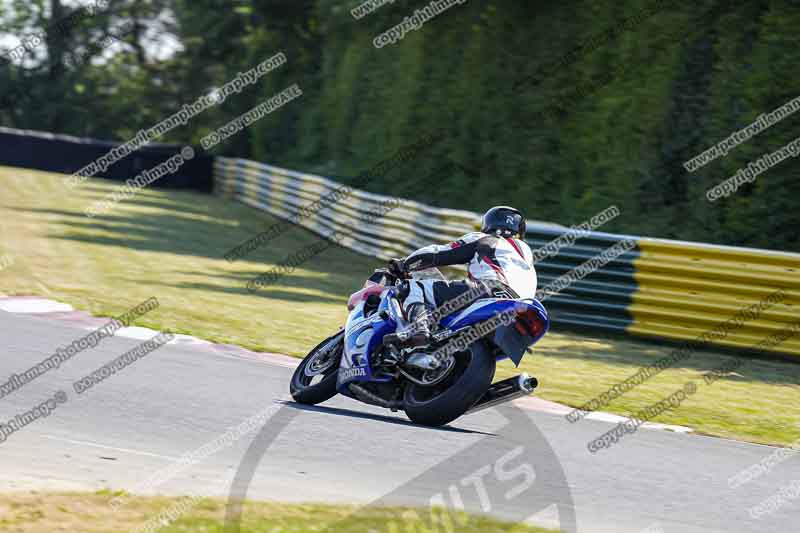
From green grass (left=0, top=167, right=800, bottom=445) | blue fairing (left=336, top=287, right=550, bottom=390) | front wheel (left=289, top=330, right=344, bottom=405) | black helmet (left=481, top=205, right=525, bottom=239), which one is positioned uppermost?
black helmet (left=481, top=205, right=525, bottom=239)

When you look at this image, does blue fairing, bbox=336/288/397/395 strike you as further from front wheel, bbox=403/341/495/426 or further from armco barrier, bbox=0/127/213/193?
armco barrier, bbox=0/127/213/193

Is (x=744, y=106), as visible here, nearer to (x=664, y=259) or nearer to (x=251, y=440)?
(x=664, y=259)

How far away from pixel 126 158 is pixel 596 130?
24.4 meters

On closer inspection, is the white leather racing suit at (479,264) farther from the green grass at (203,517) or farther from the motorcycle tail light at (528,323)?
the green grass at (203,517)

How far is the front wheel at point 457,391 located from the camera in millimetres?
8555

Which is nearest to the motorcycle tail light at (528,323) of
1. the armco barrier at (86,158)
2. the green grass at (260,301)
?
the green grass at (260,301)

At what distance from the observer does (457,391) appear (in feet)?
28.2

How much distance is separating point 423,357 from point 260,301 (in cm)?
776

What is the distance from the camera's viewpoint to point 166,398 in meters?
9.32

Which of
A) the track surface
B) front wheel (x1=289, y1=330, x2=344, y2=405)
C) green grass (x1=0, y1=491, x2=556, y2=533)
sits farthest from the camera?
front wheel (x1=289, y1=330, x2=344, y2=405)

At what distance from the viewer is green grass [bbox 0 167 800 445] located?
454 inches

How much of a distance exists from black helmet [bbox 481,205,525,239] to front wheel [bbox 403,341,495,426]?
3.15 feet

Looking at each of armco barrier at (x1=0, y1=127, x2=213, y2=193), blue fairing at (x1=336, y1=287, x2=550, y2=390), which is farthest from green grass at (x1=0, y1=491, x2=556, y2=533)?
armco barrier at (x1=0, y1=127, x2=213, y2=193)

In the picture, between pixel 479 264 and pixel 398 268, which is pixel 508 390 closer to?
pixel 479 264
